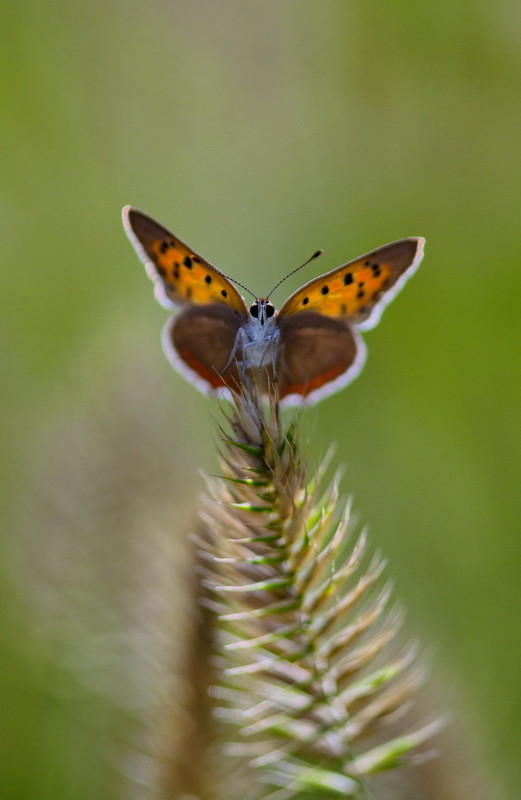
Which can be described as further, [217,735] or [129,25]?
[129,25]

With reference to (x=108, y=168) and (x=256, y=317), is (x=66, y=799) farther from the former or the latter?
(x=108, y=168)

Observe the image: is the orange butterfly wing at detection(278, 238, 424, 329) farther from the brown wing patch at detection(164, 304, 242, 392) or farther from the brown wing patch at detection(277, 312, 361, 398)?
the brown wing patch at detection(164, 304, 242, 392)

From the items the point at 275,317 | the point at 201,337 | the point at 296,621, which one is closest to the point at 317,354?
the point at 275,317

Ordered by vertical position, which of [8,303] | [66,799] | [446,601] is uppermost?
[8,303]

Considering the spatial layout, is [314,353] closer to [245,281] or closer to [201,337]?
[201,337]

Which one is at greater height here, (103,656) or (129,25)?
(129,25)

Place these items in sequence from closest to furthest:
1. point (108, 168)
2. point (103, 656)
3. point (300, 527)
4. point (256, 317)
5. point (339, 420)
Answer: point (300, 527) < point (256, 317) < point (103, 656) < point (339, 420) < point (108, 168)

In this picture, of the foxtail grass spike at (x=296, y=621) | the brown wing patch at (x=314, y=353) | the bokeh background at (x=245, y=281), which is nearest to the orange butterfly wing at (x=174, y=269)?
the brown wing patch at (x=314, y=353)

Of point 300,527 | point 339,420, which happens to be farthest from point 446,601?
point 300,527
